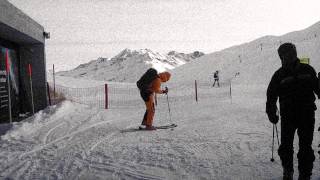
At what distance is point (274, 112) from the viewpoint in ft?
16.7

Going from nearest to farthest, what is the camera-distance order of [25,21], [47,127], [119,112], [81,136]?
[81,136], [47,127], [25,21], [119,112]

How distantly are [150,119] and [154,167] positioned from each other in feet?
13.8

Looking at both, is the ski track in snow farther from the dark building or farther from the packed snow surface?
the dark building

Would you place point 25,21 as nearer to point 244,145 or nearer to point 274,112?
point 244,145

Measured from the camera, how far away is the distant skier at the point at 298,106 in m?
4.83

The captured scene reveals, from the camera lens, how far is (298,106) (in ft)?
15.9

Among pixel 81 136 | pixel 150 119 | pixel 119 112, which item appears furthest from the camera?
pixel 119 112

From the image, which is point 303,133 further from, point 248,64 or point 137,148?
point 248,64

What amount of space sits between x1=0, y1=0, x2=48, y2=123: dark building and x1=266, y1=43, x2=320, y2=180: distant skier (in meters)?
10.4

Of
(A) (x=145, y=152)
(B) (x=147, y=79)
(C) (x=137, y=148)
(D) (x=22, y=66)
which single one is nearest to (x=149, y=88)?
(B) (x=147, y=79)

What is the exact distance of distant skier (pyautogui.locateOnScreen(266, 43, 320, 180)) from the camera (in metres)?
4.83

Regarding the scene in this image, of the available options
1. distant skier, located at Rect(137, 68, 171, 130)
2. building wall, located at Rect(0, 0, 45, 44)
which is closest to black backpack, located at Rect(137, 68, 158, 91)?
distant skier, located at Rect(137, 68, 171, 130)

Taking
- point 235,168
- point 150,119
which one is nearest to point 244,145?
point 235,168

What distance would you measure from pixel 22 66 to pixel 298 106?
14.2 meters
